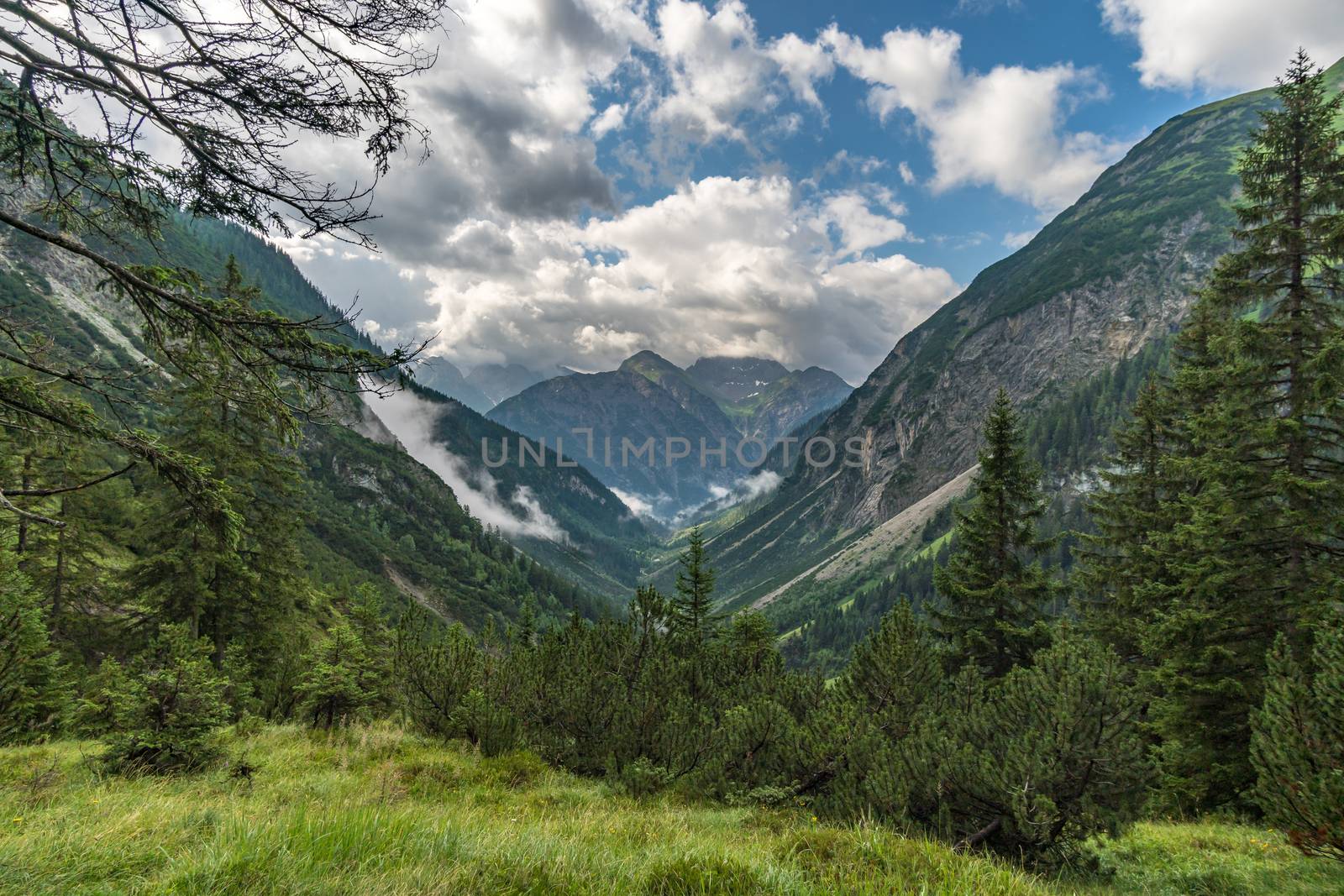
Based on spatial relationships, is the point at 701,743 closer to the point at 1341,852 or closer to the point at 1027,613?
the point at 1341,852

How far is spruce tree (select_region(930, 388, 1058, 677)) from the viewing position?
17.1 metres

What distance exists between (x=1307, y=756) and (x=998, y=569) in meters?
11.1

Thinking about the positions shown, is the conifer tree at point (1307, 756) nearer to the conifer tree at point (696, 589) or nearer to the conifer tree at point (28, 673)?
the conifer tree at point (696, 589)

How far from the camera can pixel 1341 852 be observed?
6246 mm

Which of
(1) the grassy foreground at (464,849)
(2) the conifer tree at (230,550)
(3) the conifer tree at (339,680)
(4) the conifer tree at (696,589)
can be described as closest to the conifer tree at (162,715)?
(1) the grassy foreground at (464,849)

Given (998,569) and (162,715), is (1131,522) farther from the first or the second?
(162,715)

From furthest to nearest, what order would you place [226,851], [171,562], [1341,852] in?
[171,562] → [1341,852] → [226,851]

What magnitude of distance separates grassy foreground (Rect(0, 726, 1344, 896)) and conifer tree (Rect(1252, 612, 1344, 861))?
454 millimetres

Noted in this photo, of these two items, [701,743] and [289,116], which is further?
[701,743]

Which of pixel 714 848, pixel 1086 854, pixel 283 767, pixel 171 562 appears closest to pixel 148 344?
pixel 714 848

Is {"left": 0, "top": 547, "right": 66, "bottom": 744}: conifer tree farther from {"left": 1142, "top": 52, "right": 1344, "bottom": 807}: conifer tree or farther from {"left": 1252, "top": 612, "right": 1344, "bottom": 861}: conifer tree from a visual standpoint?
{"left": 1142, "top": 52, "right": 1344, "bottom": 807}: conifer tree

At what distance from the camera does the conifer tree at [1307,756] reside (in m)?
6.32

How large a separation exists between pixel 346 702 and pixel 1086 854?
14849 mm

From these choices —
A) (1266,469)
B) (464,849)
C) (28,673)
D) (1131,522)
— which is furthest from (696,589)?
(464,849)
